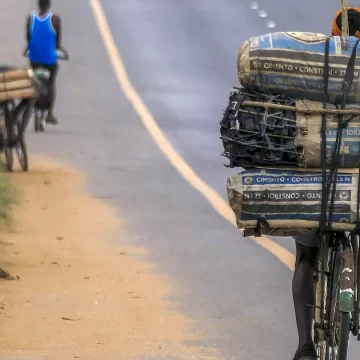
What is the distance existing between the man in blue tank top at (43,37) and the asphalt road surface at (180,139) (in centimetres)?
116

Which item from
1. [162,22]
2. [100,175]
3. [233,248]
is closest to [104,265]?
[233,248]

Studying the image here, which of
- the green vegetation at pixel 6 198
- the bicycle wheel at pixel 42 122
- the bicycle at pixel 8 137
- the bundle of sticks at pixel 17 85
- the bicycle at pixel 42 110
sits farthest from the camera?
the bicycle wheel at pixel 42 122

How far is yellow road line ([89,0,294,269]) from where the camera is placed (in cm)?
1066

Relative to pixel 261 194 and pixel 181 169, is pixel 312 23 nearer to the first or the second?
pixel 181 169

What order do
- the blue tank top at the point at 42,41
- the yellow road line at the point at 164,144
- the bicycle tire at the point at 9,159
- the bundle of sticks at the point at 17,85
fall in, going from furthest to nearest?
the blue tank top at the point at 42,41, the bicycle tire at the point at 9,159, the bundle of sticks at the point at 17,85, the yellow road line at the point at 164,144

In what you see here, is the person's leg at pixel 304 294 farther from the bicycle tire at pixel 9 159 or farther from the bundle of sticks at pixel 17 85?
the bicycle tire at pixel 9 159

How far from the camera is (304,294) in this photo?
5.93 meters

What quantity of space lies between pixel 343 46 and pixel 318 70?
0.48ft

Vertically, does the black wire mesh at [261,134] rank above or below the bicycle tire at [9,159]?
above

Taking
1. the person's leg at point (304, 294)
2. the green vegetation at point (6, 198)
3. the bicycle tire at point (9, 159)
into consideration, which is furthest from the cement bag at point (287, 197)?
the bicycle tire at point (9, 159)

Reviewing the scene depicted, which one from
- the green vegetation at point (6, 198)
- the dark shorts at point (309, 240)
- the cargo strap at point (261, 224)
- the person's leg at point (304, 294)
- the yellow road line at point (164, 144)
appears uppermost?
the cargo strap at point (261, 224)

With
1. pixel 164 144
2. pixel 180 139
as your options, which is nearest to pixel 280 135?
pixel 164 144

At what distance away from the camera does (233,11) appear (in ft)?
114

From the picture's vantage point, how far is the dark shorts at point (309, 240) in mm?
5793
